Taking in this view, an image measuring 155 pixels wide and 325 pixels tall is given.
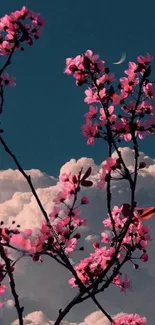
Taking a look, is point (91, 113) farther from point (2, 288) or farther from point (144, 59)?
point (2, 288)

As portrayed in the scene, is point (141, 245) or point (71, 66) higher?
point (71, 66)

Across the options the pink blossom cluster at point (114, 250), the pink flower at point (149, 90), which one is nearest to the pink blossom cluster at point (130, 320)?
the pink blossom cluster at point (114, 250)

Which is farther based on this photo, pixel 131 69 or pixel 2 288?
pixel 2 288

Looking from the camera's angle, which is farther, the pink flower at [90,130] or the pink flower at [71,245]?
the pink flower at [71,245]

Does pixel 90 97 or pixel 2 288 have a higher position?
pixel 90 97

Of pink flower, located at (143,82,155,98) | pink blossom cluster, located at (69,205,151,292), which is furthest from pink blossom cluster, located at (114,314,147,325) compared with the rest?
pink flower, located at (143,82,155,98)

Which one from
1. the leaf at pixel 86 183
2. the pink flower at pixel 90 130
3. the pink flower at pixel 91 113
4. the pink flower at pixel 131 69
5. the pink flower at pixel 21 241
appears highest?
the pink flower at pixel 131 69

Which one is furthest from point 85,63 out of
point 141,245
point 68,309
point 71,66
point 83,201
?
point 68,309

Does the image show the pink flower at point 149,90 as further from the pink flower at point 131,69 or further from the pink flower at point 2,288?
the pink flower at point 2,288

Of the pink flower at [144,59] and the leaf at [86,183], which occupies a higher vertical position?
the pink flower at [144,59]

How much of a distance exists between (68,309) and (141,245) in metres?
1.40

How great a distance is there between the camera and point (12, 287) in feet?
15.8

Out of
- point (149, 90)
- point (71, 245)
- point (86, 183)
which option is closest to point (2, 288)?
point (71, 245)

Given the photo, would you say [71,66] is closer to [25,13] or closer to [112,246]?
[25,13]
